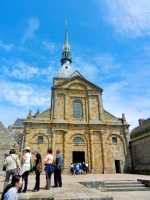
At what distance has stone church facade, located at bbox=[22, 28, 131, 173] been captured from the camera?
24.4 meters

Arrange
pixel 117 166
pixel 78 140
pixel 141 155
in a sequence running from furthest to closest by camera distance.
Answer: pixel 78 140
pixel 117 166
pixel 141 155

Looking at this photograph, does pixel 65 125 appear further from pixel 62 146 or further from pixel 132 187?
pixel 132 187

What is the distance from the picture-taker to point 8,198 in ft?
9.19

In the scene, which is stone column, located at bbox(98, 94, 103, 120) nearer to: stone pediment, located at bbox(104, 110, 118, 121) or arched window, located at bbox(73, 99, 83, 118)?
stone pediment, located at bbox(104, 110, 118, 121)

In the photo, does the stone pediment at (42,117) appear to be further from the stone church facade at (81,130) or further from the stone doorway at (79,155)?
the stone doorway at (79,155)

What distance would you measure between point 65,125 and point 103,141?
6.40 m

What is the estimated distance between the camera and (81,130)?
26016mm

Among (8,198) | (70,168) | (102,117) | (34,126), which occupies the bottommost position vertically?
(70,168)

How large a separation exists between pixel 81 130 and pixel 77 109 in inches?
146

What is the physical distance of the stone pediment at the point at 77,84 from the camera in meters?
28.7

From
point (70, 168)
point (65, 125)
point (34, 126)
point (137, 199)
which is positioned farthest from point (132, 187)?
point (34, 126)

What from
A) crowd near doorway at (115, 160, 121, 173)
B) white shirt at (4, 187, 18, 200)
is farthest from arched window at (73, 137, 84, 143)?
white shirt at (4, 187, 18, 200)

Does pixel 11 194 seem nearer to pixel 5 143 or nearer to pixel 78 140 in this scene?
pixel 78 140

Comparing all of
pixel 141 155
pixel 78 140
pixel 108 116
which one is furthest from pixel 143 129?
pixel 78 140
